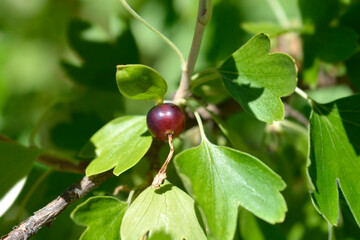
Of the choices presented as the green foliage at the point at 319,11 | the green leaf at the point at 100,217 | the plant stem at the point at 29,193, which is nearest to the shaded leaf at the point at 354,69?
the green foliage at the point at 319,11

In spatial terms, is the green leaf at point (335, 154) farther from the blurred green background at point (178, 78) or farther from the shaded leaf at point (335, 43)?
the shaded leaf at point (335, 43)

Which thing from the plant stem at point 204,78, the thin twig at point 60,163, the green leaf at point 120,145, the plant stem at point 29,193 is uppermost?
the plant stem at point 204,78

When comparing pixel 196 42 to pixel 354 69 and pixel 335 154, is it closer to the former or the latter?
pixel 335 154

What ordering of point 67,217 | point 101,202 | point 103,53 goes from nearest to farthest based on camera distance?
point 101,202 → point 67,217 → point 103,53

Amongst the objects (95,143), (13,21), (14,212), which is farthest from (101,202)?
(13,21)

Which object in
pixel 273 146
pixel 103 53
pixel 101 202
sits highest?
pixel 103 53

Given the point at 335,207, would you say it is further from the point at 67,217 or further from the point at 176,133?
the point at 67,217

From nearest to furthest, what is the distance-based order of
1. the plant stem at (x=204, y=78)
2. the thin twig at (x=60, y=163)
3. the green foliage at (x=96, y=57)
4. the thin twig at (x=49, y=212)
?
the thin twig at (x=49, y=212) → the plant stem at (x=204, y=78) → the thin twig at (x=60, y=163) → the green foliage at (x=96, y=57)

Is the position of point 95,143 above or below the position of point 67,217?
above
